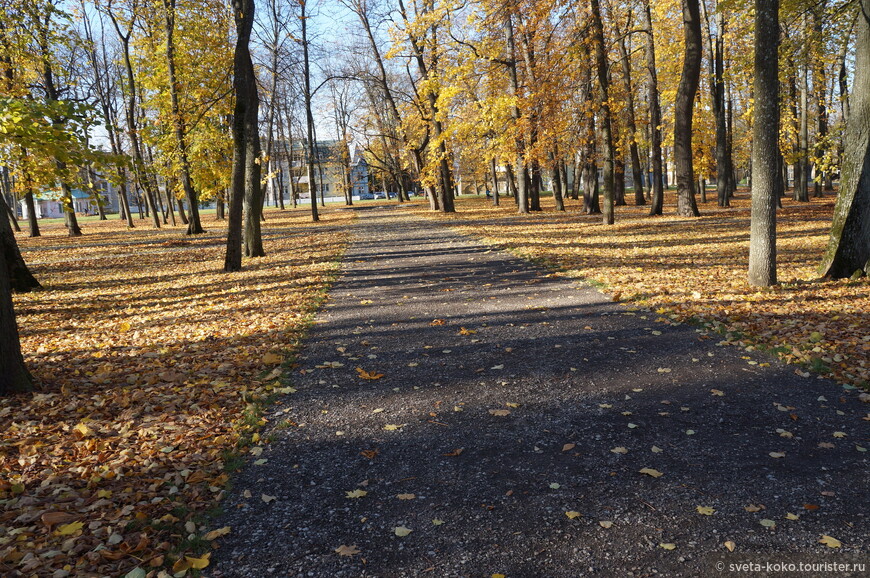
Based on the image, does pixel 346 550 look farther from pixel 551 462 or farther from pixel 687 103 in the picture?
pixel 687 103

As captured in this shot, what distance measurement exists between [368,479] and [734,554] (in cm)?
211

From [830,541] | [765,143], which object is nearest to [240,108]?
[765,143]

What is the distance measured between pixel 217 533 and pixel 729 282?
8250 mm

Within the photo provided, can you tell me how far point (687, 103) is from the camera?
60.1ft

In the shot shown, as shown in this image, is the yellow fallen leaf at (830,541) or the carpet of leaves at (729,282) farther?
the carpet of leaves at (729,282)

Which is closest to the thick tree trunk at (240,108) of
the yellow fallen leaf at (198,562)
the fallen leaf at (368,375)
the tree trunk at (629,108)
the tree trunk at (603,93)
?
the fallen leaf at (368,375)

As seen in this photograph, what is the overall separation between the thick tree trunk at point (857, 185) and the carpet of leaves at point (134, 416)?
7878mm

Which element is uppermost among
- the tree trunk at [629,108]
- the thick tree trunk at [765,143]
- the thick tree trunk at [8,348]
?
the tree trunk at [629,108]

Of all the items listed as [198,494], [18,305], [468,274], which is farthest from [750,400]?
[18,305]

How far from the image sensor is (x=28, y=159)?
9883 millimetres

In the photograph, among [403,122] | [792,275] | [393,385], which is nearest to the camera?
[393,385]

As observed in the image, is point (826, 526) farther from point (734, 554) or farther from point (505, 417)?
point (505, 417)

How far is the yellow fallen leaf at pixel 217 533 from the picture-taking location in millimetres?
3006

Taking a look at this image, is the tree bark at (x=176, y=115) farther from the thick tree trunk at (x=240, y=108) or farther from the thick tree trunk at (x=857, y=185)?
the thick tree trunk at (x=857, y=185)
